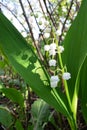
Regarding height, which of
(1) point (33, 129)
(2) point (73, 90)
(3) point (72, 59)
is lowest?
(1) point (33, 129)

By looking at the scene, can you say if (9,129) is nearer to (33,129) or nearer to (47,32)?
(33,129)

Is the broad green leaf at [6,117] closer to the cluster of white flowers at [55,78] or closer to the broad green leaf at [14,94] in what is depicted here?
the broad green leaf at [14,94]

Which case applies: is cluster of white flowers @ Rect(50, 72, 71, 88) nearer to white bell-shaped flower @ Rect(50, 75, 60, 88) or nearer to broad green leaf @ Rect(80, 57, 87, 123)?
white bell-shaped flower @ Rect(50, 75, 60, 88)

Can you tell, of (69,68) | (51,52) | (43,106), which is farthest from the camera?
(43,106)

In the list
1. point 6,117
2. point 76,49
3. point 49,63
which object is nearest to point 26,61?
point 49,63

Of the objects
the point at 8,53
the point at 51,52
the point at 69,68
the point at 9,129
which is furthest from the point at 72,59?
the point at 9,129

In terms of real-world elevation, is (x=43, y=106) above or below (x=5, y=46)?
below

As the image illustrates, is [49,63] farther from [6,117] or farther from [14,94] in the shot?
[6,117]

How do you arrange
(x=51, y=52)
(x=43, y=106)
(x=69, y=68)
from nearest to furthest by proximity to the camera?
(x=51, y=52) → (x=69, y=68) → (x=43, y=106)
